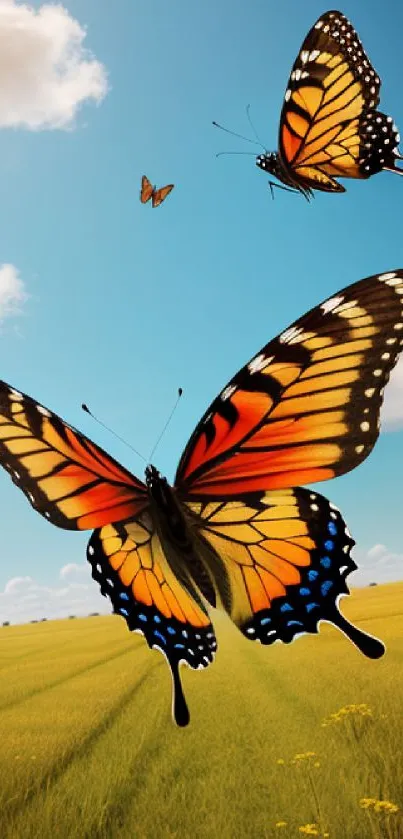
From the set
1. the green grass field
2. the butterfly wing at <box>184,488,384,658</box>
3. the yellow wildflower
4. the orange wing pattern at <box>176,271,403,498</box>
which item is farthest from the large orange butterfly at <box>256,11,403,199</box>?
the yellow wildflower

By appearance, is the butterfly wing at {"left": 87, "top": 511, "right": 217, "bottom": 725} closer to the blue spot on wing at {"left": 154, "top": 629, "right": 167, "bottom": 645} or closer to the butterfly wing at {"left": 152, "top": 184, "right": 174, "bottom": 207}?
the blue spot on wing at {"left": 154, "top": 629, "right": 167, "bottom": 645}

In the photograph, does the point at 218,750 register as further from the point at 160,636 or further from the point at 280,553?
the point at 280,553

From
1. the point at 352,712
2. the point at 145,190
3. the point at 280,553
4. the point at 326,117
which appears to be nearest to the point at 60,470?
the point at 280,553

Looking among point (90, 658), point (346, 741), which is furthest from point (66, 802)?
point (90, 658)

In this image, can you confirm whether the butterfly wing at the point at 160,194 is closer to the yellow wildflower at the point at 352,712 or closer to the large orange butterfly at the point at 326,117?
the large orange butterfly at the point at 326,117

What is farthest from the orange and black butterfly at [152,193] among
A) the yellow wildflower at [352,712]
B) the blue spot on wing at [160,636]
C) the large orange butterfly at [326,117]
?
the yellow wildflower at [352,712]
